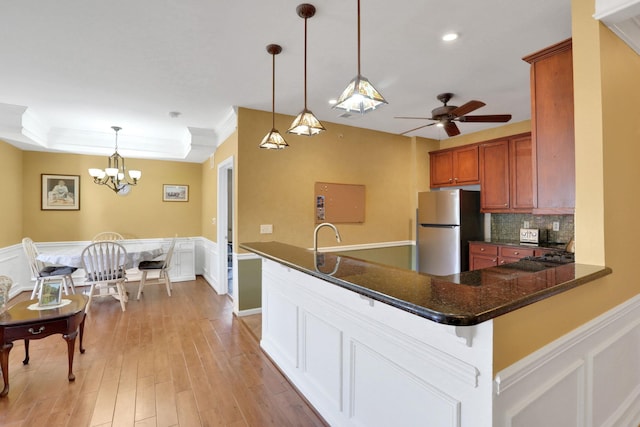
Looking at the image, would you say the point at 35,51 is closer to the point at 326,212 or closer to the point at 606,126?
the point at 326,212

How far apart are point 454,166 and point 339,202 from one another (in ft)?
7.00

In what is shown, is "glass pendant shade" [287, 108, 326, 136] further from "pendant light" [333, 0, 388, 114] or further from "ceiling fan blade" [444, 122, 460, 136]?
"ceiling fan blade" [444, 122, 460, 136]

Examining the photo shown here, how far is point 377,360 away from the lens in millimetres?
1501

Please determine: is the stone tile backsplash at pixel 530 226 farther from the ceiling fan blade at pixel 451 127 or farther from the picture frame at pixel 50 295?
the picture frame at pixel 50 295

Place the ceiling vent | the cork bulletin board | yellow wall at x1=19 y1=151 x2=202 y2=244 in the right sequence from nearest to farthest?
the ceiling vent, the cork bulletin board, yellow wall at x1=19 y1=151 x2=202 y2=244

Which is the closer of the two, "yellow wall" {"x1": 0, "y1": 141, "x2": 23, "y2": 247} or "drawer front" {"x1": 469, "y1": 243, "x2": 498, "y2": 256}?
"drawer front" {"x1": 469, "y1": 243, "x2": 498, "y2": 256}

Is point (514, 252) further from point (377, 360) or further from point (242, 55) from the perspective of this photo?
point (242, 55)

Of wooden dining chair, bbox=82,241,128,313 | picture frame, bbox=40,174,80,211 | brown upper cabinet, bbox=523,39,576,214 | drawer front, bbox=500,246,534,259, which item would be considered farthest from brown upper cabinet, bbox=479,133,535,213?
picture frame, bbox=40,174,80,211

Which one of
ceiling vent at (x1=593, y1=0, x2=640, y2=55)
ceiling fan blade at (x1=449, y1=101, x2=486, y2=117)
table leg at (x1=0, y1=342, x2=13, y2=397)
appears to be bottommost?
table leg at (x1=0, y1=342, x2=13, y2=397)

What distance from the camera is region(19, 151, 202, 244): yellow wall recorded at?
5.09 m

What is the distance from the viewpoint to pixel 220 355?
2.86m

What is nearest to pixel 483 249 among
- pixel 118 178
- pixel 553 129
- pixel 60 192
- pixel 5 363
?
pixel 553 129

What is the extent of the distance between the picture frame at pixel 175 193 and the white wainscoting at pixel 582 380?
6.27 metres

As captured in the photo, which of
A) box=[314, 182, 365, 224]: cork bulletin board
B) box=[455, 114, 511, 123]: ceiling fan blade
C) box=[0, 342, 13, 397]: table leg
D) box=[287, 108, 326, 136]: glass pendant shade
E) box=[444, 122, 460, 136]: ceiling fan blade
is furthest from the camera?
box=[314, 182, 365, 224]: cork bulletin board
